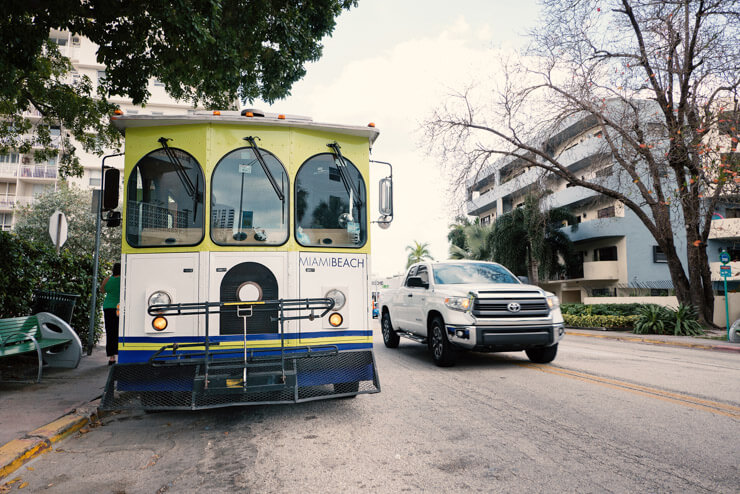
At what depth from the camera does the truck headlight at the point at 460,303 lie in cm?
909

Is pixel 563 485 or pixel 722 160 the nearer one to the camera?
pixel 563 485

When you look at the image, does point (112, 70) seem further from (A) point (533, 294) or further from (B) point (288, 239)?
(A) point (533, 294)

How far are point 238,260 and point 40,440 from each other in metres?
2.48

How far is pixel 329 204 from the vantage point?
6.27 metres

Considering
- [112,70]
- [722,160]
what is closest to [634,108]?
[722,160]

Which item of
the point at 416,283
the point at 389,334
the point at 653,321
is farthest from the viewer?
the point at 653,321

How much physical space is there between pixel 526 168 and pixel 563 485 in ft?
67.7

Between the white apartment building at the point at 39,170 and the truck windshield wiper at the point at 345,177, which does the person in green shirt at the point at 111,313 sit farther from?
the white apartment building at the point at 39,170

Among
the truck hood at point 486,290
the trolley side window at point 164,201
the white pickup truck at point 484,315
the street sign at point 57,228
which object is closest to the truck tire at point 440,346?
the white pickup truck at point 484,315

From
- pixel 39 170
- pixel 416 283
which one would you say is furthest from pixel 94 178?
pixel 416 283

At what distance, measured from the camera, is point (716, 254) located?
33781 mm

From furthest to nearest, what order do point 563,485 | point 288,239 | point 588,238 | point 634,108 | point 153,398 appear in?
point 588,238 → point 634,108 → point 288,239 → point 153,398 → point 563,485

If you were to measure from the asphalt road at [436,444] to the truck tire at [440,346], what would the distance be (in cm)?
159

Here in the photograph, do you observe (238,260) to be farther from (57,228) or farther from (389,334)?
(389,334)
